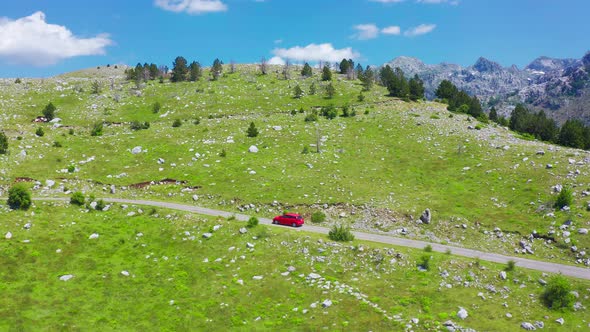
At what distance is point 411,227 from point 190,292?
27.3 metres

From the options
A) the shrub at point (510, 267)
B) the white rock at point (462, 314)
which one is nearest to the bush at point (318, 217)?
the shrub at point (510, 267)

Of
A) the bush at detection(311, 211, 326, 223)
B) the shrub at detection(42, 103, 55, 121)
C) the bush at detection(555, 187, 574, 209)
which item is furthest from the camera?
the shrub at detection(42, 103, 55, 121)

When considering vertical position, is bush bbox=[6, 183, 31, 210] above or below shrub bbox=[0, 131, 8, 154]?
below

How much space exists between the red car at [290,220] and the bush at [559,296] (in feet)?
82.8

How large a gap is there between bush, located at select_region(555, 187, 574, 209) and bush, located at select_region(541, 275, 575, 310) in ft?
61.2

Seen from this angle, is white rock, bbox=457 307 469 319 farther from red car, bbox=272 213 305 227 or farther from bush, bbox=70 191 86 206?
bush, bbox=70 191 86 206

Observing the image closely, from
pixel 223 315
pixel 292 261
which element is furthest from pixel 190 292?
pixel 292 261

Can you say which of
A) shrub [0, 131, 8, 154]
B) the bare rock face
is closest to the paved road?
the bare rock face

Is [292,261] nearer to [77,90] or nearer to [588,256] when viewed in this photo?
[588,256]

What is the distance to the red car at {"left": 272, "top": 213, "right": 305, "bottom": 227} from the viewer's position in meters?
45.0

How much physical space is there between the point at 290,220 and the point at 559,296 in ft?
88.7

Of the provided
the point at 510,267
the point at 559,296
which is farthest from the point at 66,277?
the point at 559,296

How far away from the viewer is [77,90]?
111562mm

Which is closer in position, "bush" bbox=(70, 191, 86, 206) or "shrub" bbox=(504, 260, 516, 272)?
"shrub" bbox=(504, 260, 516, 272)
